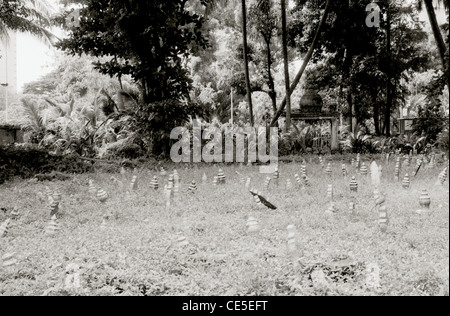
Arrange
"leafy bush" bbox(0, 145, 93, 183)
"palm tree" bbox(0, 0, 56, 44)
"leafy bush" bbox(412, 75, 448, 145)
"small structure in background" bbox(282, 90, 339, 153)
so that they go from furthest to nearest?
1. "palm tree" bbox(0, 0, 56, 44)
2. "small structure in background" bbox(282, 90, 339, 153)
3. "leafy bush" bbox(412, 75, 448, 145)
4. "leafy bush" bbox(0, 145, 93, 183)

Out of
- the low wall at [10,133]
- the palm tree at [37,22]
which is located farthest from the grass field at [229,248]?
the palm tree at [37,22]

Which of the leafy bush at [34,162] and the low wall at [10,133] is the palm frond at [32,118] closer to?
the low wall at [10,133]

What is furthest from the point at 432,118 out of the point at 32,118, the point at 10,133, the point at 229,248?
the point at 10,133

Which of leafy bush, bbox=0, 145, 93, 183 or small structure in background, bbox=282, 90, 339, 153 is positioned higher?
small structure in background, bbox=282, 90, 339, 153

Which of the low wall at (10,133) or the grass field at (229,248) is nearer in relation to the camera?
the grass field at (229,248)

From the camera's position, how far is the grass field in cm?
324

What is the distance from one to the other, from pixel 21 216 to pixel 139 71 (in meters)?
7.50

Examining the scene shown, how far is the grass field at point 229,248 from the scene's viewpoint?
3238mm

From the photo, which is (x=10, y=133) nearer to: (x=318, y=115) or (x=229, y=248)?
(x=318, y=115)

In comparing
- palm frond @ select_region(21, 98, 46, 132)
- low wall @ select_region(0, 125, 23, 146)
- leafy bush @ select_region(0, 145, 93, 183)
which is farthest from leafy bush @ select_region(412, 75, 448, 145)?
low wall @ select_region(0, 125, 23, 146)

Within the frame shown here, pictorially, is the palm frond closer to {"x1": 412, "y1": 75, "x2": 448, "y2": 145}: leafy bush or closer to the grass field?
the grass field

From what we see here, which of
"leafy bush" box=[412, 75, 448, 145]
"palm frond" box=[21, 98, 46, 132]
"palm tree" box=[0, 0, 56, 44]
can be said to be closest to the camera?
"leafy bush" box=[412, 75, 448, 145]

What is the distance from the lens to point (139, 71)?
42.0 feet
